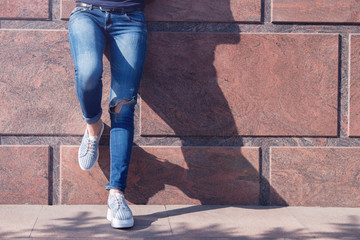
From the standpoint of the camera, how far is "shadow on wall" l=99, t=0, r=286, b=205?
11.2 ft

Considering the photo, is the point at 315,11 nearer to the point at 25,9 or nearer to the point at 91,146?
the point at 91,146

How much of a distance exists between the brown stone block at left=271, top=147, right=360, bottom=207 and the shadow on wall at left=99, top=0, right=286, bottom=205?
236mm

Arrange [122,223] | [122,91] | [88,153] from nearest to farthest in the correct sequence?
[122,223], [122,91], [88,153]

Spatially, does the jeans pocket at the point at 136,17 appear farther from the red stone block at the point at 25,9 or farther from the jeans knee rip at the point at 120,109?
the red stone block at the point at 25,9

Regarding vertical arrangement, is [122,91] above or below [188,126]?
above

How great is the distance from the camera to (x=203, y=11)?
3.42 metres

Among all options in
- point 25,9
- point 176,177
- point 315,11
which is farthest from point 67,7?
point 315,11

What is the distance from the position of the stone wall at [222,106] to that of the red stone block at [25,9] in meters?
0.03

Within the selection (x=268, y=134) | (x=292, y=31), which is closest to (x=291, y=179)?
(x=268, y=134)

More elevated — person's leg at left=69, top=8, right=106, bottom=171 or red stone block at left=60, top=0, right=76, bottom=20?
red stone block at left=60, top=0, right=76, bottom=20

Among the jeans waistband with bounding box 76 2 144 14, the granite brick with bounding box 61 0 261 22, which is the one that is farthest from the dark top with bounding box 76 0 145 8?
the granite brick with bounding box 61 0 261 22

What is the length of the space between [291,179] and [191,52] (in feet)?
4.48

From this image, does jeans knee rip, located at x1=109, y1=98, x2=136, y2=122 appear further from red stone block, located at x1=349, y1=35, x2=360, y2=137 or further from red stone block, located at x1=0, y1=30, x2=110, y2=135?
red stone block, located at x1=349, y1=35, x2=360, y2=137

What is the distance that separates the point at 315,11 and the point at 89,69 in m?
1.98
